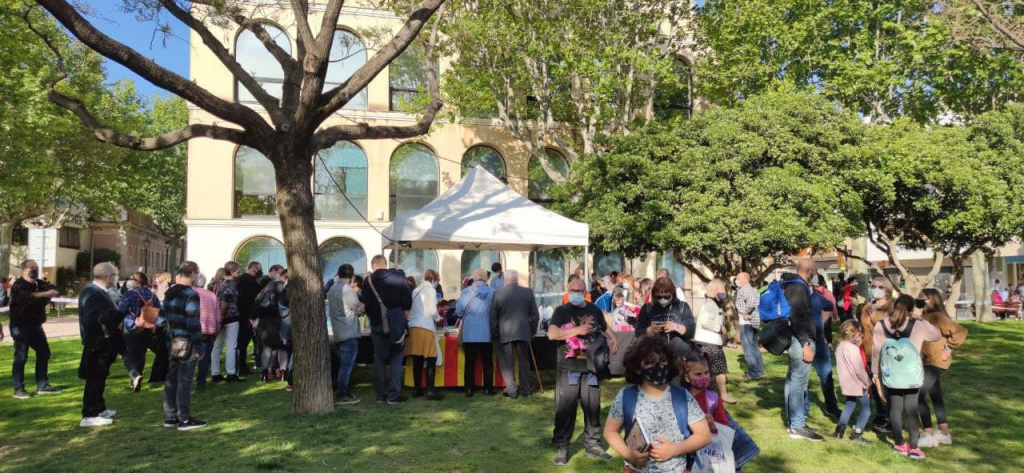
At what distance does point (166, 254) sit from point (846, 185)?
80.2 meters

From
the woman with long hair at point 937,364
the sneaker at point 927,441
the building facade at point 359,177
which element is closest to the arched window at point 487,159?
the building facade at point 359,177

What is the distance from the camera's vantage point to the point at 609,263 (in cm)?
2770

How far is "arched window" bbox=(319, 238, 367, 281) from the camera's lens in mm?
25578

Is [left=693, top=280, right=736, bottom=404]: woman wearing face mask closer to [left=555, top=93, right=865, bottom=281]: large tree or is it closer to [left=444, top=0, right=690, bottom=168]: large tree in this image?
[left=555, top=93, right=865, bottom=281]: large tree

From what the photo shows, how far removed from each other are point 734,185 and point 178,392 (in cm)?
1144

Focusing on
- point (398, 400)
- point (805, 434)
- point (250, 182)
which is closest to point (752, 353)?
point (805, 434)

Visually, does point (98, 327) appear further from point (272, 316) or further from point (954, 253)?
point (954, 253)

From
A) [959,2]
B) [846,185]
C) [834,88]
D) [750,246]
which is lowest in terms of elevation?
[750,246]

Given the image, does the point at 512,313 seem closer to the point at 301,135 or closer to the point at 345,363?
the point at 345,363

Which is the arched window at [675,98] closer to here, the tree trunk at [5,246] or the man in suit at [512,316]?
the man in suit at [512,316]

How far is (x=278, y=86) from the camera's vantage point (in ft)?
80.6

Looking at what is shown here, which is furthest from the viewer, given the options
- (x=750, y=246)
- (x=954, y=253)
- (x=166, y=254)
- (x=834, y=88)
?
(x=166, y=254)

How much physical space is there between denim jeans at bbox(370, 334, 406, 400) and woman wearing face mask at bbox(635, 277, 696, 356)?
12.0 feet

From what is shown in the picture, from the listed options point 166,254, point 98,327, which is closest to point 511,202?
point 98,327
